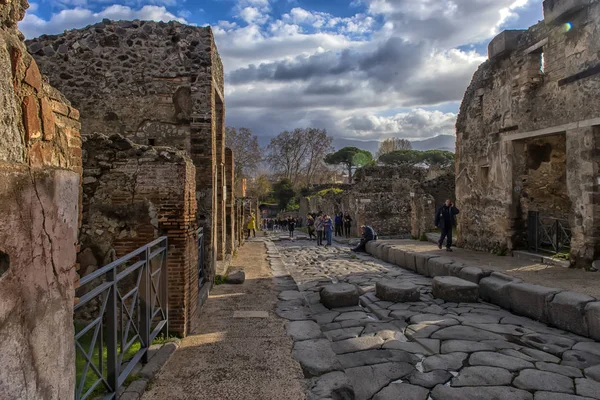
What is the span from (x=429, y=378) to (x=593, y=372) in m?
1.67

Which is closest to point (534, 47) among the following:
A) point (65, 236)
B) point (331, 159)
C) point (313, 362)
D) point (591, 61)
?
point (591, 61)

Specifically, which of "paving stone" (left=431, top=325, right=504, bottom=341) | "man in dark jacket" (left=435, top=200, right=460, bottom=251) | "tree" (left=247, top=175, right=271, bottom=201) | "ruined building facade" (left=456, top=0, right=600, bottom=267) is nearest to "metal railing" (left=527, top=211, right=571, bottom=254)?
"ruined building facade" (left=456, top=0, right=600, bottom=267)

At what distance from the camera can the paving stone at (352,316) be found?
6492 mm

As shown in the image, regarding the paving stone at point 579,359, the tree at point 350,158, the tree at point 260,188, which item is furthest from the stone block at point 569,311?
the tree at point 350,158

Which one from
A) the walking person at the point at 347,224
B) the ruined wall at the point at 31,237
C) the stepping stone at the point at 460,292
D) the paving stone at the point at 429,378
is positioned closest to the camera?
the ruined wall at the point at 31,237

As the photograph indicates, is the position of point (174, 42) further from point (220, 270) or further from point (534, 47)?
point (534, 47)

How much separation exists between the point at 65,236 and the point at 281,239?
2100cm

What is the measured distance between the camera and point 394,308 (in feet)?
23.1

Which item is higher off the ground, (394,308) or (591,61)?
(591,61)

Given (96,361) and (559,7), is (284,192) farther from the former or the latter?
(96,361)

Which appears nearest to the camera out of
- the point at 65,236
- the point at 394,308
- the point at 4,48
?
the point at 4,48

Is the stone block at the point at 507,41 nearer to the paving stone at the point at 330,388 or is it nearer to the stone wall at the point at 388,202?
the paving stone at the point at 330,388

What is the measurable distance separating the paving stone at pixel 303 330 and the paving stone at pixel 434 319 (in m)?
1.57

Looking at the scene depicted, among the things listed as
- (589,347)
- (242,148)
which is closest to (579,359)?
(589,347)
